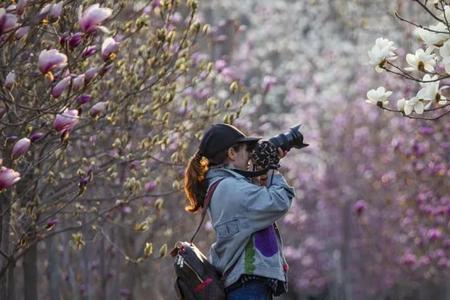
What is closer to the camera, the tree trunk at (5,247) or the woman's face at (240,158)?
the woman's face at (240,158)

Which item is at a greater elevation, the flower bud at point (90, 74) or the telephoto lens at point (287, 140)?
the flower bud at point (90, 74)

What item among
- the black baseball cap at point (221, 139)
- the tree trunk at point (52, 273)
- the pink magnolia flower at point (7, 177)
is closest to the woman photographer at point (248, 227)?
the black baseball cap at point (221, 139)

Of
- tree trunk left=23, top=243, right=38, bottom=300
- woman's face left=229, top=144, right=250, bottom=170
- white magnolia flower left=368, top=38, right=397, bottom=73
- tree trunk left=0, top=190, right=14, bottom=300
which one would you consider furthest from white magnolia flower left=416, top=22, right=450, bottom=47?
tree trunk left=23, top=243, right=38, bottom=300

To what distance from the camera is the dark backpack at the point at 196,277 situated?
5535mm

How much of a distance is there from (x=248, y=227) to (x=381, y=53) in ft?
3.61

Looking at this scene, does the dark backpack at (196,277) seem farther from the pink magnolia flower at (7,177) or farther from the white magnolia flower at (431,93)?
the white magnolia flower at (431,93)

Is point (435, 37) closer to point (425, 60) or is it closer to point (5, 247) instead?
point (425, 60)

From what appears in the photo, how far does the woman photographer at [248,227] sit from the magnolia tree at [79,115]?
86 cm

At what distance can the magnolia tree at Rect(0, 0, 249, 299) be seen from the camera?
226 inches

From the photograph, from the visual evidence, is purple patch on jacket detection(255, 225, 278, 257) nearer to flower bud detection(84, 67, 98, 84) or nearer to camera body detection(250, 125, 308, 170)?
camera body detection(250, 125, 308, 170)

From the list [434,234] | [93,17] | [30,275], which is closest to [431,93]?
[93,17]

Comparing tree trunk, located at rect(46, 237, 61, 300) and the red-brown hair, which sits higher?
the red-brown hair

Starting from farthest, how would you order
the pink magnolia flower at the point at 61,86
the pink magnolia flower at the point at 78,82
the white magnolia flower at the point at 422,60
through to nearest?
the pink magnolia flower at the point at 78,82 < the pink magnolia flower at the point at 61,86 < the white magnolia flower at the point at 422,60

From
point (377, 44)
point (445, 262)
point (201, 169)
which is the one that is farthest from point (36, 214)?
point (445, 262)
